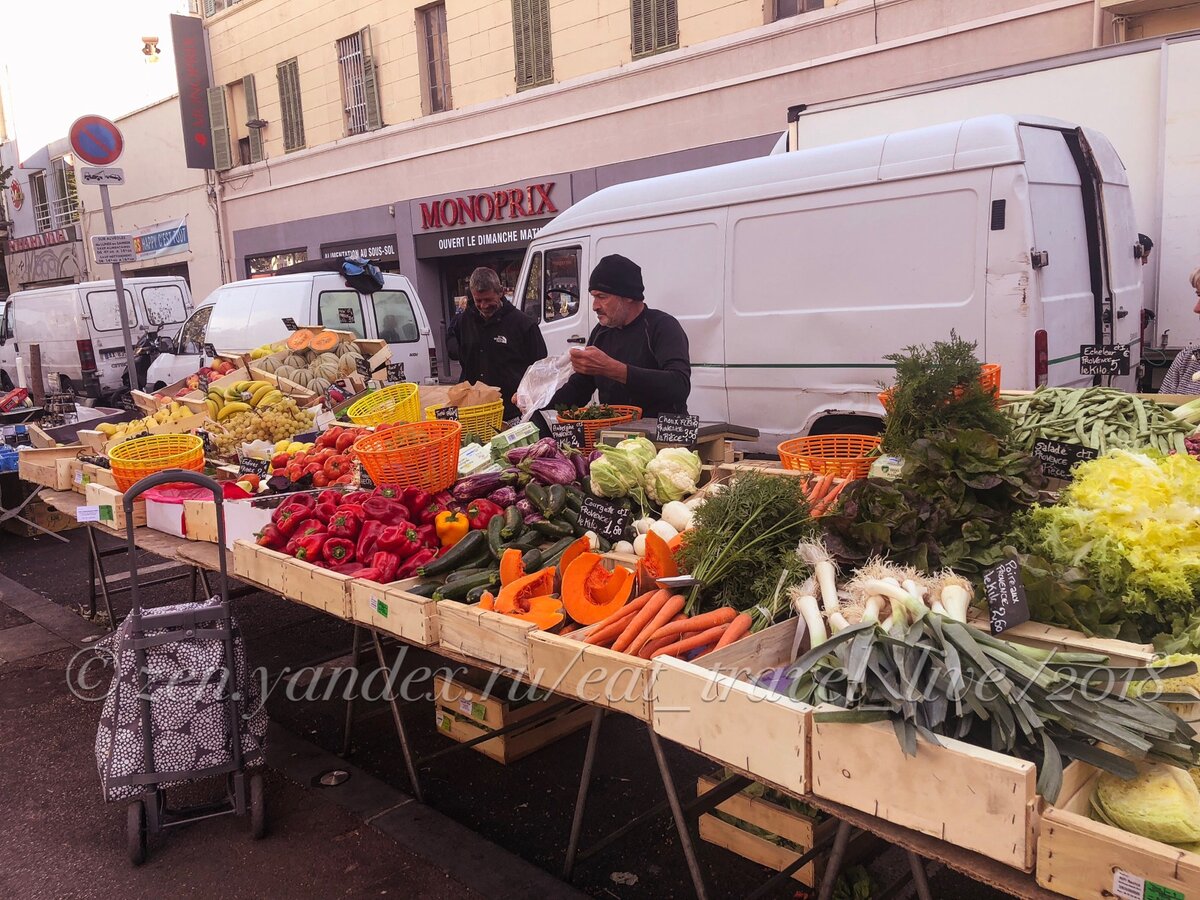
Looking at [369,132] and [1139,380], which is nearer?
[1139,380]

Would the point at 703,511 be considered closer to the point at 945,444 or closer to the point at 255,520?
the point at 945,444

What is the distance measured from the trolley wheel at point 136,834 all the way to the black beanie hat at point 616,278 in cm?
336

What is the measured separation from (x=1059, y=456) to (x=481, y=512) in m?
2.26

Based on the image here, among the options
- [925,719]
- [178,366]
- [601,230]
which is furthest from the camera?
[178,366]

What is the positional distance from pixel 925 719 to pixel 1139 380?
20.3ft

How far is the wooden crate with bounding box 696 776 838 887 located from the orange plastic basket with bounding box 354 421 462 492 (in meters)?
1.72

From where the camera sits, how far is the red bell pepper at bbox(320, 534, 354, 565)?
3682 mm

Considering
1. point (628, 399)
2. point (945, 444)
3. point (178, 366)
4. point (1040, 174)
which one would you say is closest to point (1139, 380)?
point (1040, 174)

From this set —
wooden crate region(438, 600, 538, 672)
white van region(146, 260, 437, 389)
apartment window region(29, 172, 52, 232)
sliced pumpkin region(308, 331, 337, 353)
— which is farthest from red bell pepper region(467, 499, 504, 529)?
apartment window region(29, 172, 52, 232)

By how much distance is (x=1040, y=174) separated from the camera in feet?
19.0

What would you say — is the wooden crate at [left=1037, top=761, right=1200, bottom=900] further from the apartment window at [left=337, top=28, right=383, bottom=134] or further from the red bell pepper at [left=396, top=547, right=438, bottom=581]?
the apartment window at [left=337, top=28, right=383, bottom=134]

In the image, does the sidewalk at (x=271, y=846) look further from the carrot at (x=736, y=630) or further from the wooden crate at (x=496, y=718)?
the carrot at (x=736, y=630)

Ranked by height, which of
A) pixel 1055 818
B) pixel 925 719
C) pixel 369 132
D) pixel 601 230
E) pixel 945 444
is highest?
pixel 369 132

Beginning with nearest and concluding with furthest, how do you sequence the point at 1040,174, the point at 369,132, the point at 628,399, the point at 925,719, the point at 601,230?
the point at 925,719
the point at 628,399
the point at 1040,174
the point at 601,230
the point at 369,132
